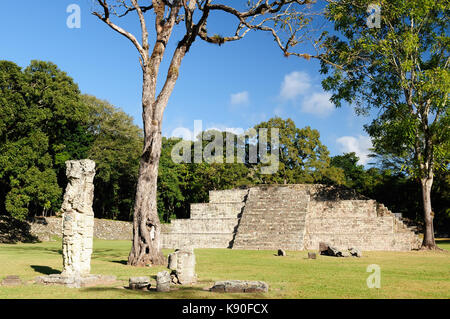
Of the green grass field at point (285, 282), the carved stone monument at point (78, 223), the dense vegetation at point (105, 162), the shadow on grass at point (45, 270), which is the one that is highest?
the dense vegetation at point (105, 162)

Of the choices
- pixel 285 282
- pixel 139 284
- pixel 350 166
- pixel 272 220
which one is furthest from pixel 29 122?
pixel 350 166

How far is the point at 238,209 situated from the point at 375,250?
837cm

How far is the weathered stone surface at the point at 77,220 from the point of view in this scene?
340 inches

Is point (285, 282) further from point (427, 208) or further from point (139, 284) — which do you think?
point (427, 208)

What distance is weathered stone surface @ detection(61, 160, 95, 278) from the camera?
865 centimetres

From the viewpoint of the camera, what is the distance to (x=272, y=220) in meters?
22.8

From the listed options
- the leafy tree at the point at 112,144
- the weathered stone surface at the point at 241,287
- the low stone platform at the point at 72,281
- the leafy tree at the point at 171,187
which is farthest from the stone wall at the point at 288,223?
the leafy tree at the point at 171,187

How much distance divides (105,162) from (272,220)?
58.2 ft

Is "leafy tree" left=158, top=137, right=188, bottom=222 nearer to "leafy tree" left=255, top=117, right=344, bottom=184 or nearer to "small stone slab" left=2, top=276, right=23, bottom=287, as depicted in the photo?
"leafy tree" left=255, top=117, right=344, bottom=184

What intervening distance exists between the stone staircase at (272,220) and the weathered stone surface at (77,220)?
12830mm

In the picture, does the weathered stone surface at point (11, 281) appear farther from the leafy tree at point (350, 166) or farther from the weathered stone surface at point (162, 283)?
the leafy tree at point (350, 166)

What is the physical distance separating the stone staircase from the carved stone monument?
1281cm

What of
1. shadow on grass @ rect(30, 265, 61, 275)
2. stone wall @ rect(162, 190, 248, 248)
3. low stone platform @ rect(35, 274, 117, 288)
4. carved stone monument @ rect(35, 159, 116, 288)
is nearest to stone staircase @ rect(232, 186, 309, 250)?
stone wall @ rect(162, 190, 248, 248)

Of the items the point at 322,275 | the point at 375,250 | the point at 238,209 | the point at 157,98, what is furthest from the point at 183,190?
the point at 322,275
